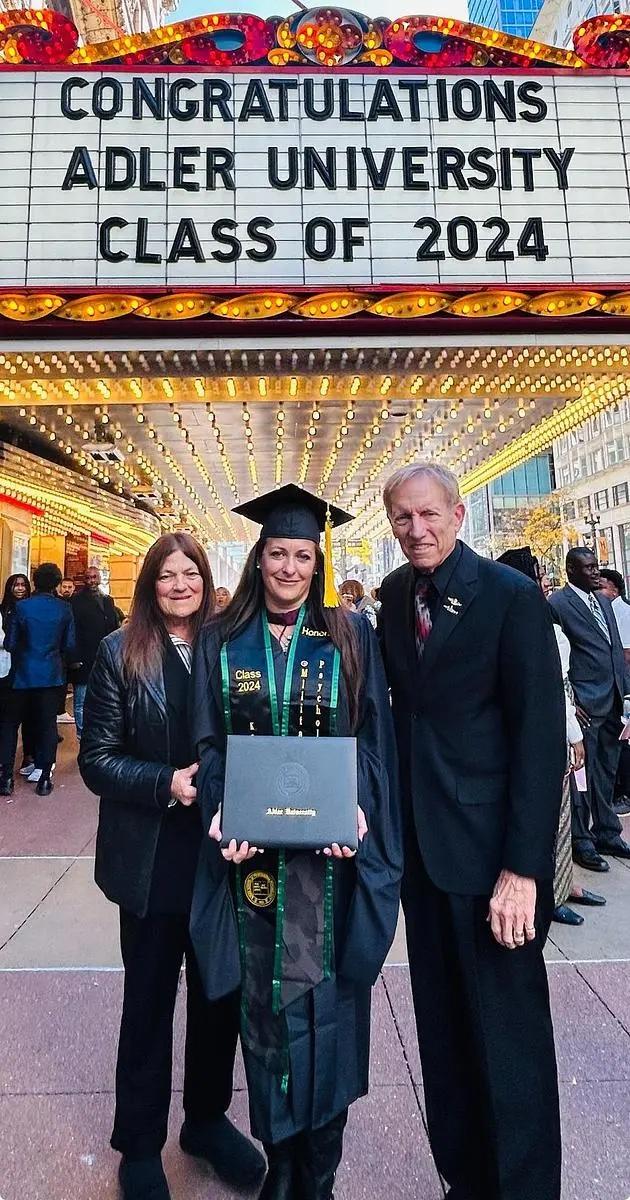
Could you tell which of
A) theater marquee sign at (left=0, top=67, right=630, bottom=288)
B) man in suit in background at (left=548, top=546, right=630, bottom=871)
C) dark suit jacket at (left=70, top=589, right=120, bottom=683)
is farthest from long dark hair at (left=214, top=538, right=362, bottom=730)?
dark suit jacket at (left=70, top=589, right=120, bottom=683)

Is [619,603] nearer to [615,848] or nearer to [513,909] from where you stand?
[615,848]

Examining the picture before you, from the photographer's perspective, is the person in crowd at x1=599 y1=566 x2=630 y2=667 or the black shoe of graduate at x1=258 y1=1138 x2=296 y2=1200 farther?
the person in crowd at x1=599 y1=566 x2=630 y2=667

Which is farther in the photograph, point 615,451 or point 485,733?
point 615,451

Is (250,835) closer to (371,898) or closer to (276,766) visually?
(276,766)

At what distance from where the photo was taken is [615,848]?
14.5 ft

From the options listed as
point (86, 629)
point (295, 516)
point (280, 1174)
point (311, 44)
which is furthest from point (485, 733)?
point (86, 629)

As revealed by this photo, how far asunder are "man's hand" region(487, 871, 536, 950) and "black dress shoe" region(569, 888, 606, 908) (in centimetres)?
242

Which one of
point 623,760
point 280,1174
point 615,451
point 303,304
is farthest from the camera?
point 615,451

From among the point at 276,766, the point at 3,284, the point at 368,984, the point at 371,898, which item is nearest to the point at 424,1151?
the point at 368,984

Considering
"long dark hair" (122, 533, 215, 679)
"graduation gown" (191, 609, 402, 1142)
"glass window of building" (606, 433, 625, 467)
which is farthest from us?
"glass window of building" (606, 433, 625, 467)

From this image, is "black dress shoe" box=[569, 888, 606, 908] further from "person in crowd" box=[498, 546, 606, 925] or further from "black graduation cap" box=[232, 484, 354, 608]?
"black graduation cap" box=[232, 484, 354, 608]

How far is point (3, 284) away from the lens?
5102mm

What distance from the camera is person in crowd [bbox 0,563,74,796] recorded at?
6.12m

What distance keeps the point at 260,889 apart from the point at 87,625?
24.1 ft
